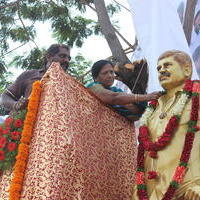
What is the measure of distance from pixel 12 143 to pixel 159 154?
4.08ft

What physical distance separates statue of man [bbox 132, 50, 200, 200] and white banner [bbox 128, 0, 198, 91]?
1.07m

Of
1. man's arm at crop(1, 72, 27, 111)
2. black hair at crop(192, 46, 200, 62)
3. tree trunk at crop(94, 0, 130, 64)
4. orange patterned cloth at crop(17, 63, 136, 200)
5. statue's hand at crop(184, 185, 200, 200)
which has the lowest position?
statue's hand at crop(184, 185, 200, 200)

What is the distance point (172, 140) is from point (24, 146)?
1214 millimetres

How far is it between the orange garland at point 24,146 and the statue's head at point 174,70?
1.09 metres

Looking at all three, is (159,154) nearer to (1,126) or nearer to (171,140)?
(171,140)

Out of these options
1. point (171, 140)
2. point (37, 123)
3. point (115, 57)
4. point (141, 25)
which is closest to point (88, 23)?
point (115, 57)

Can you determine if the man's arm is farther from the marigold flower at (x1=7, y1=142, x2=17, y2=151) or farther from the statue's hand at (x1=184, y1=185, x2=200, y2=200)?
the statue's hand at (x1=184, y1=185, x2=200, y2=200)

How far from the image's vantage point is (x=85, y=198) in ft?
11.8

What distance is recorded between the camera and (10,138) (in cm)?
384

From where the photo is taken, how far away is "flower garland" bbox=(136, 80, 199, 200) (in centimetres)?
301

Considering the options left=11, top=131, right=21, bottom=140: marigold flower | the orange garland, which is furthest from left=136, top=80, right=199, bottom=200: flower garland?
left=11, top=131, right=21, bottom=140: marigold flower

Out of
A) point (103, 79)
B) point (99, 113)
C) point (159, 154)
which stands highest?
point (103, 79)

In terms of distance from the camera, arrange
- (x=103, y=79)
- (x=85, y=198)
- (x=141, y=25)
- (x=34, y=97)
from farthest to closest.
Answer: (x=141, y=25) → (x=103, y=79) → (x=34, y=97) → (x=85, y=198)

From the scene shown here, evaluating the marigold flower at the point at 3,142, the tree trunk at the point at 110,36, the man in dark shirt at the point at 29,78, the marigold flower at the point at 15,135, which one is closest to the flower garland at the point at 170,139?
the marigold flower at the point at 15,135
